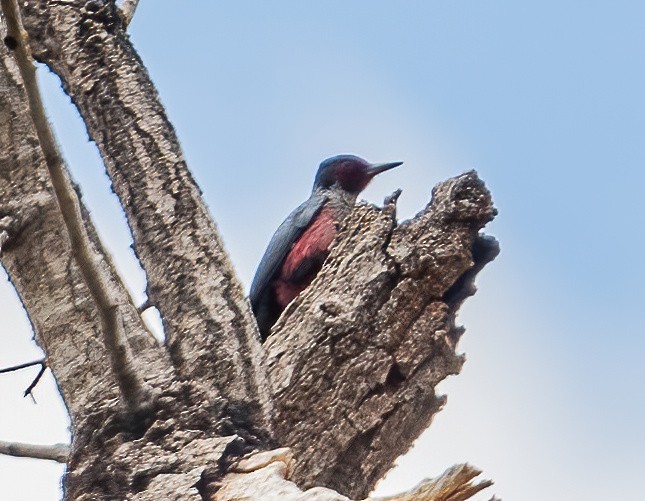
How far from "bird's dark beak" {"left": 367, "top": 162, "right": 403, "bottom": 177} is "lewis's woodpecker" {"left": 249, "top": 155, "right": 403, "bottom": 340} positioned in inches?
12.3

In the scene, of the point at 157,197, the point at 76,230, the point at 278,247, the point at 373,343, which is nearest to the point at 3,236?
the point at 76,230

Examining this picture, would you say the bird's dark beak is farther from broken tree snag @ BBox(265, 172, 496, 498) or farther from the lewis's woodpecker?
broken tree snag @ BBox(265, 172, 496, 498)

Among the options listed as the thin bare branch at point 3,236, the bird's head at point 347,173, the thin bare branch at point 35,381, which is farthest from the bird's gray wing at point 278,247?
the thin bare branch at point 3,236

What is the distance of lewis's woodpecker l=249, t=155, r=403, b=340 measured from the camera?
690 centimetres

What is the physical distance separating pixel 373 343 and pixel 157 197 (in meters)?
0.98

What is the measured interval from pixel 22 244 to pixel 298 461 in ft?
4.09

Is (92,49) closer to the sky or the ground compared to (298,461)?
closer to the sky

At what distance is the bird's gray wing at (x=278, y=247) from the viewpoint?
7066 mm

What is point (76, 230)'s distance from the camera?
123 inches

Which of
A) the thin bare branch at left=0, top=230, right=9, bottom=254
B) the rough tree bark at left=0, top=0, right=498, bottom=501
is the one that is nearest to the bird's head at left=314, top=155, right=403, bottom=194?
the rough tree bark at left=0, top=0, right=498, bottom=501

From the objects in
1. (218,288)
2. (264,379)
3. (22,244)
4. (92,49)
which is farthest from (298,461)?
(92,49)

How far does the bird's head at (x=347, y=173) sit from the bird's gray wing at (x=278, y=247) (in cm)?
68

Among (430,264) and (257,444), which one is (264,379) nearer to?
(257,444)

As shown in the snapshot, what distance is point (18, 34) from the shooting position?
290cm
